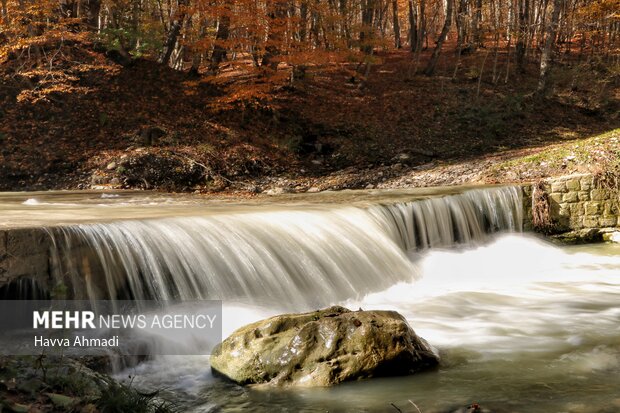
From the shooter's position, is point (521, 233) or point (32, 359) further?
point (521, 233)

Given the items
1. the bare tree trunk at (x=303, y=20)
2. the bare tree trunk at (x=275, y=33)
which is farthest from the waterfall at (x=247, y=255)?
the bare tree trunk at (x=303, y=20)

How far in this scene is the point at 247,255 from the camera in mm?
7297

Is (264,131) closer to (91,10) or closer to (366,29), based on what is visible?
(366,29)

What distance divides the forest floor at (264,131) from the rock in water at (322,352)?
8.98 meters

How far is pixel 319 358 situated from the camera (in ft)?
15.6

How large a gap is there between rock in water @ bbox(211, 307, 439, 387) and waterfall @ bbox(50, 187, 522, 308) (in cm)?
176

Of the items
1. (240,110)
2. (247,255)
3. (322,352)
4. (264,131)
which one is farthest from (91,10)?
(322,352)

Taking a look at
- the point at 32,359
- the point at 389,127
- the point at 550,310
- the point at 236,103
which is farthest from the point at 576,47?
the point at 32,359

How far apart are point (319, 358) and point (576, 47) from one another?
32.9 meters

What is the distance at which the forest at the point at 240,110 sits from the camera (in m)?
15.0

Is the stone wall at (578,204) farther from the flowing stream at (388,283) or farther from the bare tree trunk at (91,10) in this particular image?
the bare tree trunk at (91,10)

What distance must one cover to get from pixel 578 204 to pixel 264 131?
9.34 metres

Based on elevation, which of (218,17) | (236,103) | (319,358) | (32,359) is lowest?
(319,358)

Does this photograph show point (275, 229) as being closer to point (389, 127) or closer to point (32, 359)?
point (32, 359)
